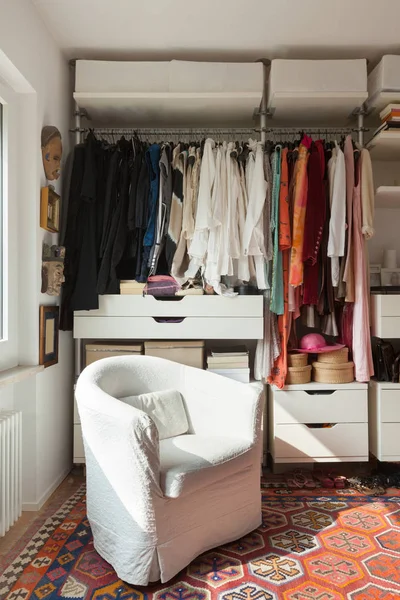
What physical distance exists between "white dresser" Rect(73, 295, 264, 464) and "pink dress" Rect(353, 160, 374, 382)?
0.58 metres

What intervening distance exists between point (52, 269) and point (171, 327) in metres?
0.75

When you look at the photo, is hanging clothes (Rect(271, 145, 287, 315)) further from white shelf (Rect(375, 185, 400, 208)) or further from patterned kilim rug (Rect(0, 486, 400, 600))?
patterned kilim rug (Rect(0, 486, 400, 600))

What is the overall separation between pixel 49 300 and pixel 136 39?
1.59 m

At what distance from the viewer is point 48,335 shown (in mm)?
2520

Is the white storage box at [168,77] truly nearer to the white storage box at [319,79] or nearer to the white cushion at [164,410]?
the white storage box at [319,79]

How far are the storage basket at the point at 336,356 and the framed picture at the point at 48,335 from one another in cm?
158

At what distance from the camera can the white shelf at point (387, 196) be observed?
281 cm

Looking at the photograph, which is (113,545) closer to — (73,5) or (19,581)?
(19,581)

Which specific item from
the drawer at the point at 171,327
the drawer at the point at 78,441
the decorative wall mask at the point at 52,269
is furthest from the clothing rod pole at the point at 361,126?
the drawer at the point at 78,441

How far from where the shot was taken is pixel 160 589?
173 centimetres

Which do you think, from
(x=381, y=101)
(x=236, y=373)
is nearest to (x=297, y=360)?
(x=236, y=373)

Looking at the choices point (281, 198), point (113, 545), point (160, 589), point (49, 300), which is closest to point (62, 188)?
point (49, 300)

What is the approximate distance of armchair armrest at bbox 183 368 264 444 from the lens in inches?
84.1

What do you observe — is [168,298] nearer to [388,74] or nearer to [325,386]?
[325,386]
